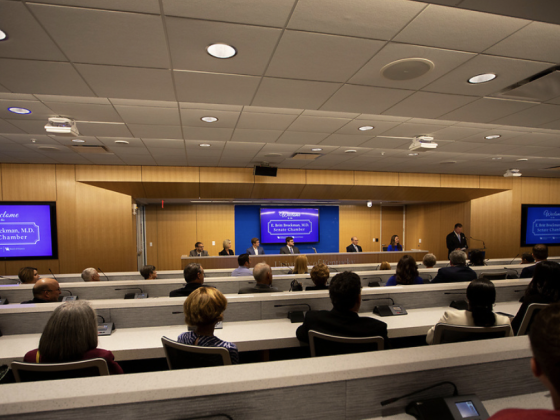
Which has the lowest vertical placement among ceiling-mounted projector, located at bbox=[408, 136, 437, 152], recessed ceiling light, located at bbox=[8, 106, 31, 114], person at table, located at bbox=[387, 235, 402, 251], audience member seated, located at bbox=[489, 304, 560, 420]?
person at table, located at bbox=[387, 235, 402, 251]

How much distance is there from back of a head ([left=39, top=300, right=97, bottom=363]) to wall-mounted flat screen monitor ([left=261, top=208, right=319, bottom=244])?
831 centimetres

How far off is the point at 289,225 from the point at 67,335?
8.74 metres

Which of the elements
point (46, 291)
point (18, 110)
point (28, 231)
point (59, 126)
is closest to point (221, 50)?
point (46, 291)

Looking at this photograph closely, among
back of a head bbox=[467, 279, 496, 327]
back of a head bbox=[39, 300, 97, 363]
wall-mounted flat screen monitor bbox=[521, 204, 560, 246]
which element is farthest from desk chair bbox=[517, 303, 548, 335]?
wall-mounted flat screen monitor bbox=[521, 204, 560, 246]

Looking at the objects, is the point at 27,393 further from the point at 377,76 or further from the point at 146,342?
the point at 377,76

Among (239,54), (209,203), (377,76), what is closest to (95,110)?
(239,54)

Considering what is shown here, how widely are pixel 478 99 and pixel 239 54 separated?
229 centimetres

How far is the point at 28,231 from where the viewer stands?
6.16 m

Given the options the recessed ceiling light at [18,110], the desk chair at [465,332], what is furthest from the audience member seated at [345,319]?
the recessed ceiling light at [18,110]

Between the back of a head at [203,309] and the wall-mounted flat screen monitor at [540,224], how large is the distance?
1032 cm

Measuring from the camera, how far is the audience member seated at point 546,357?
26.6 inches

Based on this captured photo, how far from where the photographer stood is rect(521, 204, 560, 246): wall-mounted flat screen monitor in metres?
8.98

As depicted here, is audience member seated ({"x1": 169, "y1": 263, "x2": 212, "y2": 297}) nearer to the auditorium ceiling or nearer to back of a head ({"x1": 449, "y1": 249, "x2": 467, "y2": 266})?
the auditorium ceiling

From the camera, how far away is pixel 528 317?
2.09 m
